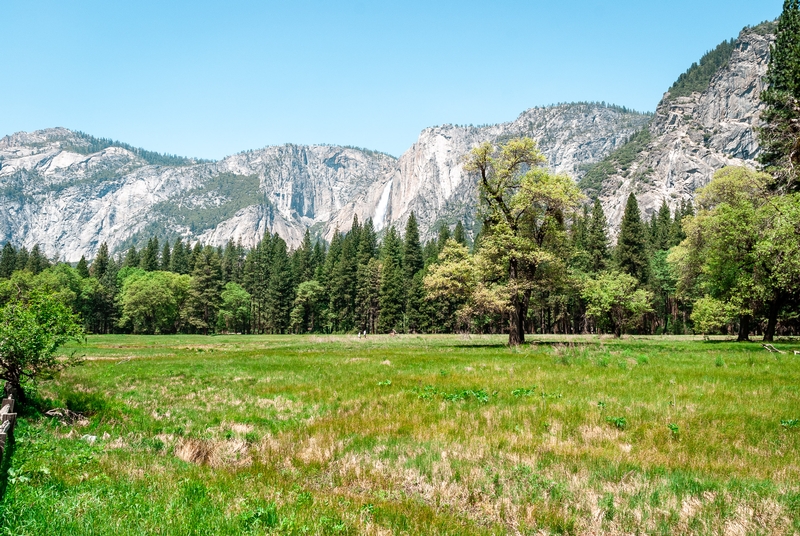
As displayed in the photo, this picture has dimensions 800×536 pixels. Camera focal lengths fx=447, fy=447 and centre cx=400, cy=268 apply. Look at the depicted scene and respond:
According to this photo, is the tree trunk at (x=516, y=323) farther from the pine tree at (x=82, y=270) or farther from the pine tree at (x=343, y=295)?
the pine tree at (x=82, y=270)

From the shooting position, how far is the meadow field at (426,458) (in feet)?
19.5

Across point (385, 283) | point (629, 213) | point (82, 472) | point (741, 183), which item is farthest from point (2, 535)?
point (629, 213)

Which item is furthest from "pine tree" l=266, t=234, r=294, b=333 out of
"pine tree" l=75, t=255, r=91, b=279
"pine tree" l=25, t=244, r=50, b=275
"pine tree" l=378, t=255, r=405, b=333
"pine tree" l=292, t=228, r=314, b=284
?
"pine tree" l=25, t=244, r=50, b=275

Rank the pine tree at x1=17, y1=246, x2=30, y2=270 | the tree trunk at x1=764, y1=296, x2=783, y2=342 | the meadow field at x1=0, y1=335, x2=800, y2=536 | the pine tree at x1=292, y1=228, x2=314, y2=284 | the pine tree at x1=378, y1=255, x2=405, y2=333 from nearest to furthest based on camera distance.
Result: the meadow field at x1=0, y1=335, x2=800, y2=536 < the tree trunk at x1=764, y1=296, x2=783, y2=342 < the pine tree at x1=378, y1=255, x2=405, y2=333 < the pine tree at x1=17, y1=246, x2=30, y2=270 < the pine tree at x1=292, y1=228, x2=314, y2=284

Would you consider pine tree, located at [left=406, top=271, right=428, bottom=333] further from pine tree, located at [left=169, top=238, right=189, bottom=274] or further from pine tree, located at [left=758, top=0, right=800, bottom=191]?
pine tree, located at [left=169, top=238, right=189, bottom=274]

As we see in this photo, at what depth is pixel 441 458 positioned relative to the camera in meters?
8.86

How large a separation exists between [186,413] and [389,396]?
6199 millimetres

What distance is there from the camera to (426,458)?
28.9 feet

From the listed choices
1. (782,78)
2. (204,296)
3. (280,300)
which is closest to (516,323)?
(782,78)

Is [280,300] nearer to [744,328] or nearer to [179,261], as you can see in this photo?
[179,261]

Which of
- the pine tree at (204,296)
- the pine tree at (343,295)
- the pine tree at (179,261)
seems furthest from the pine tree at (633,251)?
the pine tree at (179,261)

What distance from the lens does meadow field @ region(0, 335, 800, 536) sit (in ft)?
19.5

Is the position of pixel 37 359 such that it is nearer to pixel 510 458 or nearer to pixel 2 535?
pixel 2 535

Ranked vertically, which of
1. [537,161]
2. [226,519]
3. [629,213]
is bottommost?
[226,519]
